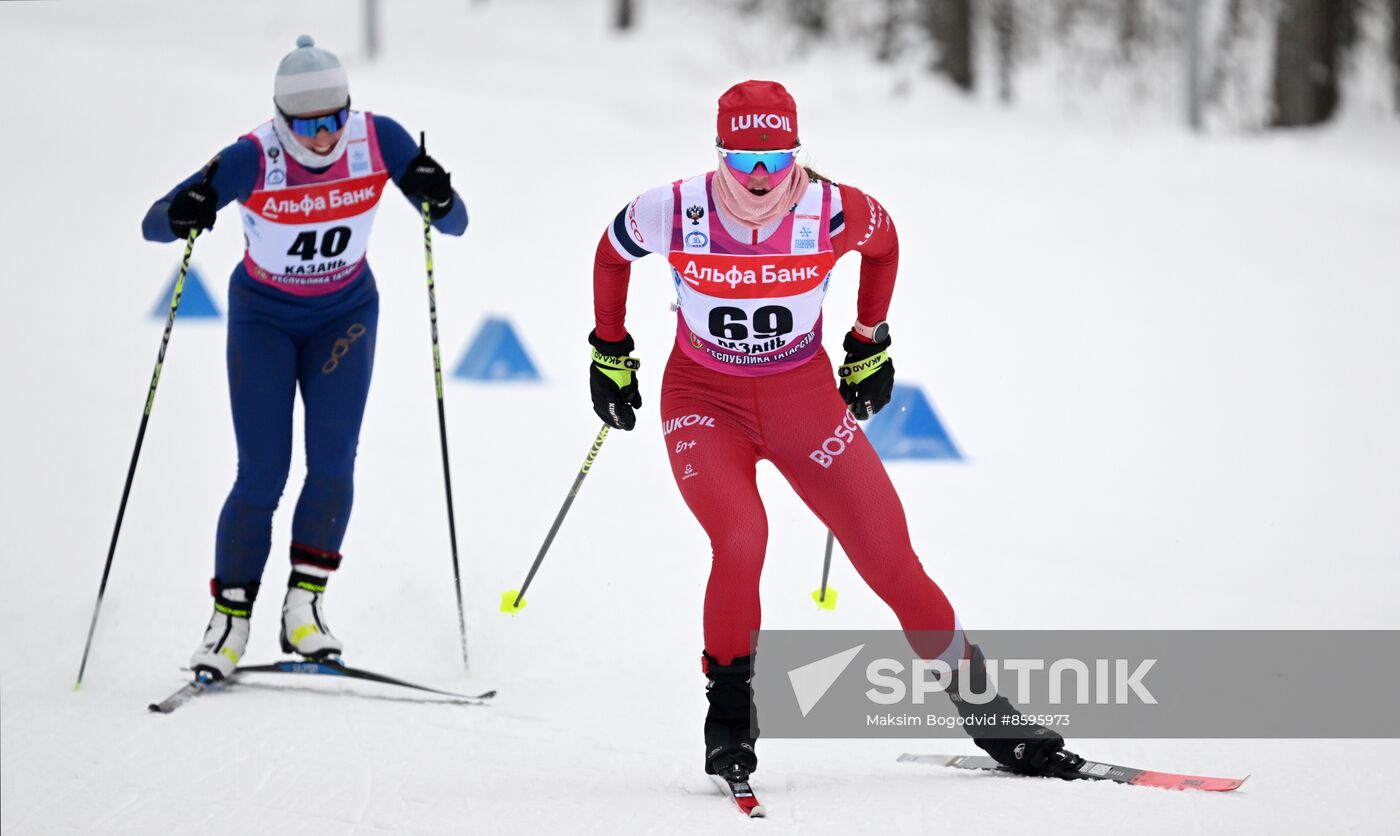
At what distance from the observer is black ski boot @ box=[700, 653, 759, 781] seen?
3830 mm

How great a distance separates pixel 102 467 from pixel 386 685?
305 cm

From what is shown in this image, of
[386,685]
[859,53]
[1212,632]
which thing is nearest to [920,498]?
[1212,632]

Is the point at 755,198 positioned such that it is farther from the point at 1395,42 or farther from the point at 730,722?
the point at 1395,42

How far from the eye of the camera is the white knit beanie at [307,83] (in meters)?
4.72

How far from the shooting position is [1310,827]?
3604 mm

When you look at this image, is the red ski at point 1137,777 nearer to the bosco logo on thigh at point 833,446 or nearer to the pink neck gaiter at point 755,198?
the bosco logo on thigh at point 833,446

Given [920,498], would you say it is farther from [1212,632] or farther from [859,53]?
[859,53]

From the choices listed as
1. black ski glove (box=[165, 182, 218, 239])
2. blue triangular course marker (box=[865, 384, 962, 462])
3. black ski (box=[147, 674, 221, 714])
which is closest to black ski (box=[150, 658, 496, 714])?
black ski (box=[147, 674, 221, 714])

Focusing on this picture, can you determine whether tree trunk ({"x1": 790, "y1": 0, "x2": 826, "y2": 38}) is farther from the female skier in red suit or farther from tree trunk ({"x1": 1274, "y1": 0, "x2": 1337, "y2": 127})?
the female skier in red suit

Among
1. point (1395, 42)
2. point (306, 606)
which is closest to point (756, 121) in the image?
point (306, 606)

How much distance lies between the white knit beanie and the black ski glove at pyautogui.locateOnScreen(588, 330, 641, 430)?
1.26 metres

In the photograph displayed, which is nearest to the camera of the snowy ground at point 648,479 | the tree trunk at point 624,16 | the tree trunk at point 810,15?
the snowy ground at point 648,479

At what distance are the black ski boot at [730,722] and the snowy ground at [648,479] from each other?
5.4 inches

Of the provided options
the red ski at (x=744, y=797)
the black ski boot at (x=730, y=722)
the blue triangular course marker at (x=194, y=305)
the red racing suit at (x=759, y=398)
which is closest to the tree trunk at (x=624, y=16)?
the blue triangular course marker at (x=194, y=305)
